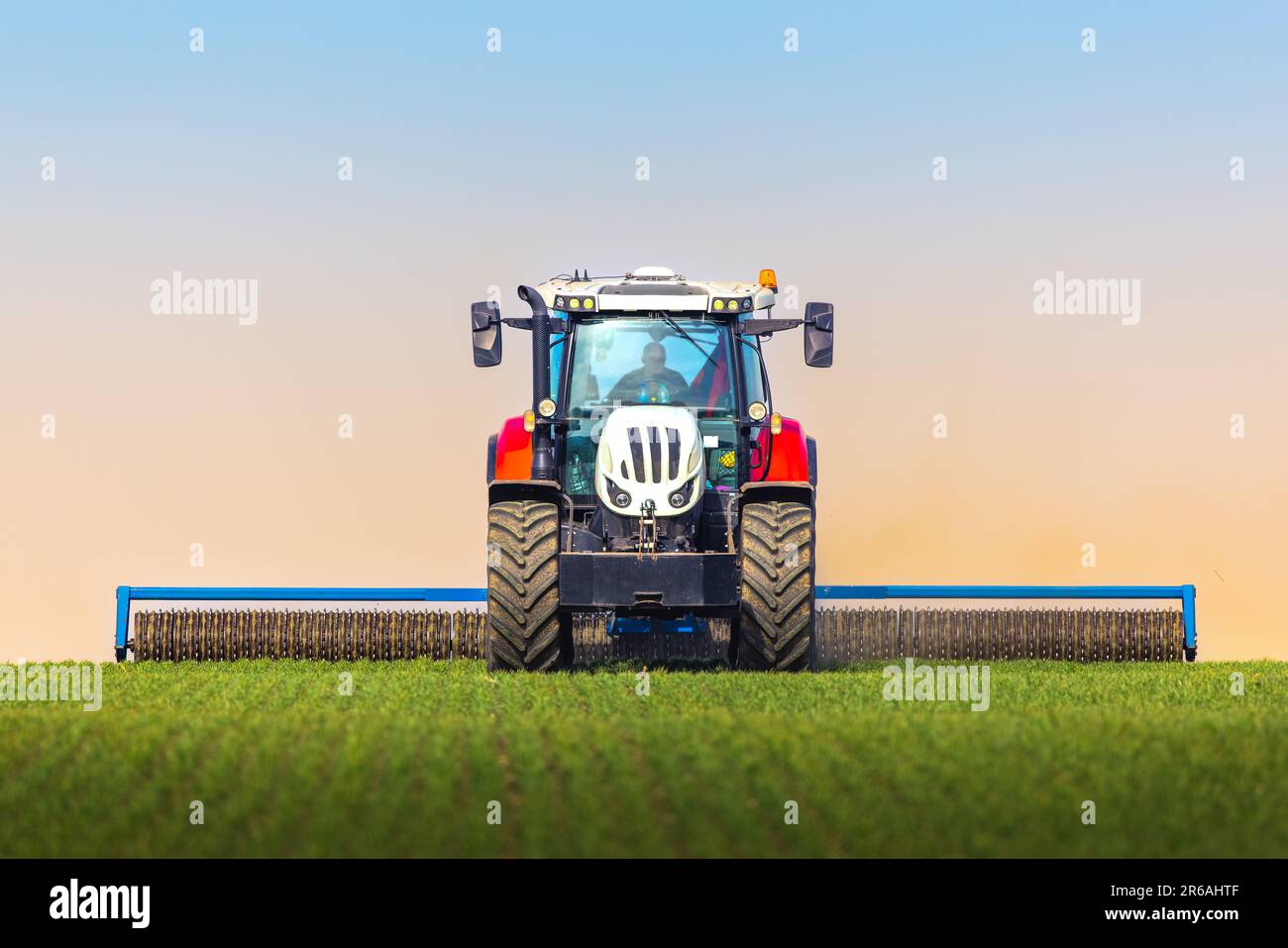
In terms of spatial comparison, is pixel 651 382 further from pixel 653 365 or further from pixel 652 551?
pixel 652 551

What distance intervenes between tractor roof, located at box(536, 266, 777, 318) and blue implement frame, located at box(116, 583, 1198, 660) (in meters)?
2.96

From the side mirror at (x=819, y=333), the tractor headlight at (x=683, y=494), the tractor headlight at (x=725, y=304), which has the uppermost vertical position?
the tractor headlight at (x=725, y=304)

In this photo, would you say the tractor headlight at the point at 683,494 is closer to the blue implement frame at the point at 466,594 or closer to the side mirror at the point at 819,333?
the side mirror at the point at 819,333

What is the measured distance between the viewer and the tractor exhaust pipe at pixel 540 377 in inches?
533

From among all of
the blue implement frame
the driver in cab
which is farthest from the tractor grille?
the blue implement frame

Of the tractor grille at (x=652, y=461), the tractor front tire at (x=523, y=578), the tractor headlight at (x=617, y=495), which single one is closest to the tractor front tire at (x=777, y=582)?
the tractor grille at (x=652, y=461)

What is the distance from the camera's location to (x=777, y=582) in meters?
12.6

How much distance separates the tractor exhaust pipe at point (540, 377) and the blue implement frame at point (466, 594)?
2.12 meters

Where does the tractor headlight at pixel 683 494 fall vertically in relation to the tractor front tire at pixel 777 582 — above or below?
above

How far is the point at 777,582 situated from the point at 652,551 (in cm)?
91
